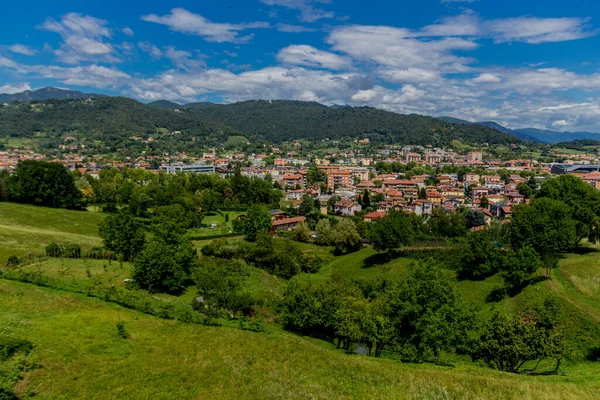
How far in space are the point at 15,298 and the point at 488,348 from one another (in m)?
25.3

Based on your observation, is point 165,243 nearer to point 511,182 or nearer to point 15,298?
point 15,298

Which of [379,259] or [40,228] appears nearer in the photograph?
[379,259]

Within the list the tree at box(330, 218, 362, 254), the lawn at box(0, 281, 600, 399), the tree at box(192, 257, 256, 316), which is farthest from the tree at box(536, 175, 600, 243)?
the tree at box(192, 257, 256, 316)

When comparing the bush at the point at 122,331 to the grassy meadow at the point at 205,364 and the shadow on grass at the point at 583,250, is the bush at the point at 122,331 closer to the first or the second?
the grassy meadow at the point at 205,364

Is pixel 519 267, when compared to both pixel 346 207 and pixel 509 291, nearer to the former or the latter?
pixel 509 291

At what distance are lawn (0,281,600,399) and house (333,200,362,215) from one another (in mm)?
66962

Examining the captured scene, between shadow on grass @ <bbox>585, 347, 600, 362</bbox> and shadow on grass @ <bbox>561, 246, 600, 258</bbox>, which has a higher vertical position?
shadow on grass @ <bbox>561, 246, 600, 258</bbox>

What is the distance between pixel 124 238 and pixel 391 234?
28393 millimetres

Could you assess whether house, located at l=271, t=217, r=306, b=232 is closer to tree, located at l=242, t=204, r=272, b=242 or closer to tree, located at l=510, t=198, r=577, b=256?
tree, located at l=242, t=204, r=272, b=242

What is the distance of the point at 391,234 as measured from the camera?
4375cm

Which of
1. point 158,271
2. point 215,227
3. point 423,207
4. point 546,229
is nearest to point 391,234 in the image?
point 546,229

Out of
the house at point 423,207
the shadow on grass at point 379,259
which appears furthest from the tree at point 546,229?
the house at point 423,207

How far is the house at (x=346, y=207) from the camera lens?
86.8 metres

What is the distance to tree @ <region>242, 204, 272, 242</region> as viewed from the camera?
58.5m
